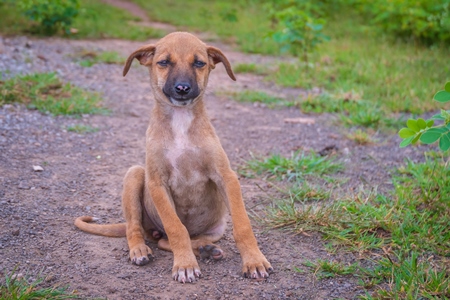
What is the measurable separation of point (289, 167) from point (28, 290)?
320 centimetres

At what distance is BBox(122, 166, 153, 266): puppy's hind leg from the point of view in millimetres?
3857

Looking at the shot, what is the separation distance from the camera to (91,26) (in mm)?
12984

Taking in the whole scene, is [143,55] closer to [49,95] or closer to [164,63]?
[164,63]

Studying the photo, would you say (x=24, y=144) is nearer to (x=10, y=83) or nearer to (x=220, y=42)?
(x=10, y=83)

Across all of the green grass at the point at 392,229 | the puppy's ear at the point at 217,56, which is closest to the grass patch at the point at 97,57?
the puppy's ear at the point at 217,56

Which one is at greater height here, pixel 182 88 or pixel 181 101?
pixel 182 88

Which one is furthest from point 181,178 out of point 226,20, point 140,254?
point 226,20

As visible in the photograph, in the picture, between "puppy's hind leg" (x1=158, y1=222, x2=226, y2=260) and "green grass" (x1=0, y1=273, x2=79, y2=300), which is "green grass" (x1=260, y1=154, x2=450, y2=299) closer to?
"puppy's hind leg" (x1=158, y1=222, x2=226, y2=260)

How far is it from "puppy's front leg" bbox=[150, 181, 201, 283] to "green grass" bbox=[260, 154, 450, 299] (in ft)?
2.69

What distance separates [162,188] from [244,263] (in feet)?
2.61

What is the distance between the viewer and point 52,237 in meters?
4.11

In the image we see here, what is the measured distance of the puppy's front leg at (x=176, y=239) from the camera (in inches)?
141

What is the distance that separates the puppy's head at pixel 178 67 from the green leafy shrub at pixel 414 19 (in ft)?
20.9

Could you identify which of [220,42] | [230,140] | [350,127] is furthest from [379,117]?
[220,42]
